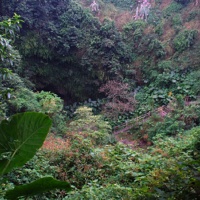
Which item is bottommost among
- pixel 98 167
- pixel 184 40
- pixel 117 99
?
pixel 98 167

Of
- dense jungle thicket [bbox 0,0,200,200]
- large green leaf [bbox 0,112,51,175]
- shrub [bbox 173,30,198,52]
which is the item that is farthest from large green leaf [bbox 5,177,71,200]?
shrub [bbox 173,30,198,52]

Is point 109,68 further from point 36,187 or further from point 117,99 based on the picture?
point 36,187

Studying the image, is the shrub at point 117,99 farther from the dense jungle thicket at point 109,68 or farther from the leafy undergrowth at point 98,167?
the leafy undergrowth at point 98,167

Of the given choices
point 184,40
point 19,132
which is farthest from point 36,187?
point 184,40

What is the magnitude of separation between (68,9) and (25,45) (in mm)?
2815

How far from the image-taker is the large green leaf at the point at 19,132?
1.10 meters

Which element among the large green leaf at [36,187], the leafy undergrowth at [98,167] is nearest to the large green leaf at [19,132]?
the large green leaf at [36,187]

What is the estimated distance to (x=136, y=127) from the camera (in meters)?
8.44

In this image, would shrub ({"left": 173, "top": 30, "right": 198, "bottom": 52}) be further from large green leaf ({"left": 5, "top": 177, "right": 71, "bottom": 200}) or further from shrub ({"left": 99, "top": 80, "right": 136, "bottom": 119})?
large green leaf ({"left": 5, "top": 177, "right": 71, "bottom": 200})

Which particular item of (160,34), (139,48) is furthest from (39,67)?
(160,34)

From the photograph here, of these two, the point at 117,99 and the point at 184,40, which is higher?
the point at 184,40

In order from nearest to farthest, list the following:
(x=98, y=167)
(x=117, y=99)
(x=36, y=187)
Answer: (x=36, y=187) → (x=98, y=167) → (x=117, y=99)

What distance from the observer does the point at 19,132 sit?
1112mm

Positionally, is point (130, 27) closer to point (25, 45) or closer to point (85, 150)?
point (25, 45)
